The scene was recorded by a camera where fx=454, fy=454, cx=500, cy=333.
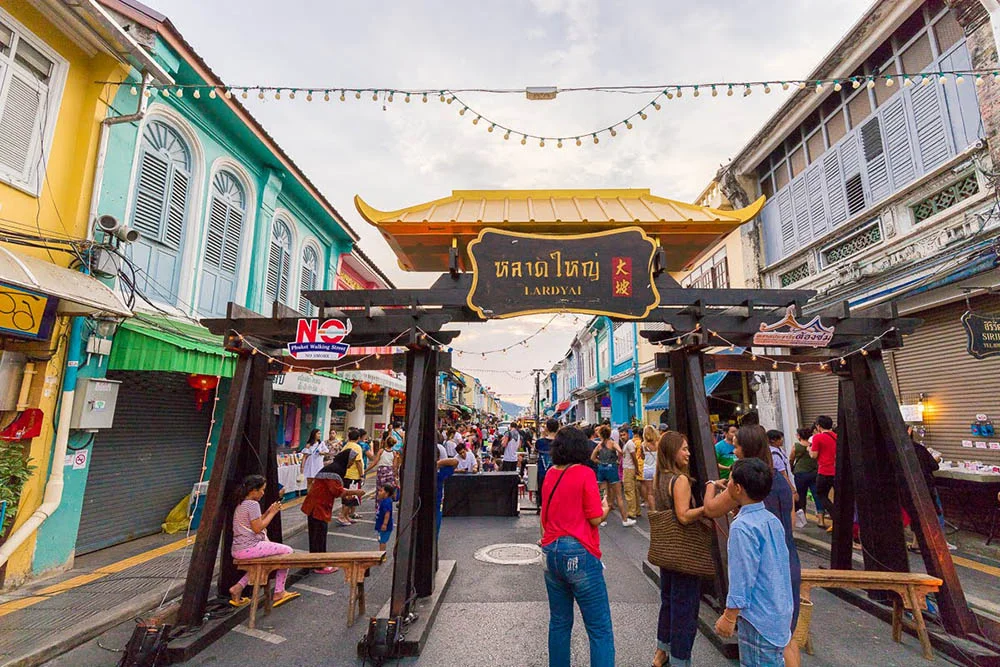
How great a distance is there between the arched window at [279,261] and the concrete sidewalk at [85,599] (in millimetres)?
5967

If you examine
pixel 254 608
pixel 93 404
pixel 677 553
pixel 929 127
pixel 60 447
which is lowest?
pixel 254 608

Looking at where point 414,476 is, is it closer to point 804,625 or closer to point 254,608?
point 254,608

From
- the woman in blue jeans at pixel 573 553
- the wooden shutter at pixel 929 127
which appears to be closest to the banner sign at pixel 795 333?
the woman in blue jeans at pixel 573 553

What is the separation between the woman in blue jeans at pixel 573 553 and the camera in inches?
121

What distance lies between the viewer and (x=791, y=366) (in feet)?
18.4

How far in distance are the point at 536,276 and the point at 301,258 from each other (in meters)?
9.59

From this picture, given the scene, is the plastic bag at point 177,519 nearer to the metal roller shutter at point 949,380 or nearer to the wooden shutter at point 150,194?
the wooden shutter at point 150,194

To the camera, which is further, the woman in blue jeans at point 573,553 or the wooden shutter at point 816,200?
the wooden shutter at point 816,200

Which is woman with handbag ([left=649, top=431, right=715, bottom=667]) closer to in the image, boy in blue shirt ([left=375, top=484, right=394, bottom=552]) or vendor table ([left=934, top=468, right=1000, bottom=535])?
boy in blue shirt ([left=375, top=484, right=394, bottom=552])

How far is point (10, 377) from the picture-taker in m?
5.61

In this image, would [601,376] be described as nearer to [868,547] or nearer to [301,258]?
[301,258]

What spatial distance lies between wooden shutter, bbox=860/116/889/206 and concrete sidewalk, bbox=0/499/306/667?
12.9 meters

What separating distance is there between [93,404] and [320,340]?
4210mm

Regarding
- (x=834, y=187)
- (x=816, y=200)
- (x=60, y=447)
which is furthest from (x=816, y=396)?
(x=60, y=447)
